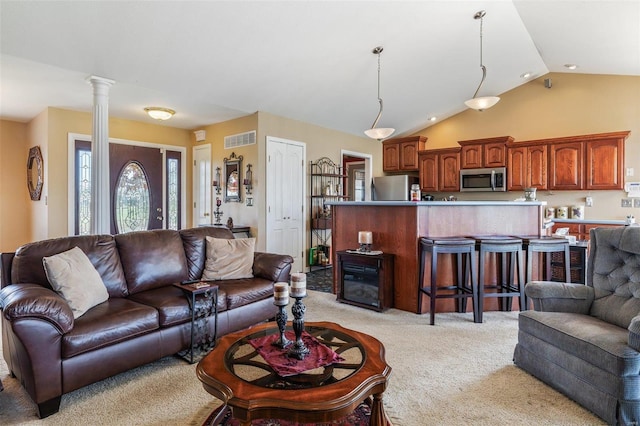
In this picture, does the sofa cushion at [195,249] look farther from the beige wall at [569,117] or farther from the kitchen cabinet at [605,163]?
the kitchen cabinet at [605,163]

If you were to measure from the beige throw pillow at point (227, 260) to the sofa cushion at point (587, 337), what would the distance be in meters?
2.46

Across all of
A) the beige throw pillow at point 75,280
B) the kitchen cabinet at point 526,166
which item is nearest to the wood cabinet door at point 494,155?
the kitchen cabinet at point 526,166

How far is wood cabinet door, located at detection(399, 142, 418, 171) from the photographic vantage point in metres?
7.57

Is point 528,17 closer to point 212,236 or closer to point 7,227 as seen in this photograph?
point 212,236

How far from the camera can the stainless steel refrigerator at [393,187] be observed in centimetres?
731

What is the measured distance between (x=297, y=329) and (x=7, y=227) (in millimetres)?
6360

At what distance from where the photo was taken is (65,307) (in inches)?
85.2

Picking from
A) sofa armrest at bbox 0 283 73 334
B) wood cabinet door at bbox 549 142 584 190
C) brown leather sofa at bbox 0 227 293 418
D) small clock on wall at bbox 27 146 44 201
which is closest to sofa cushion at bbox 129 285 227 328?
brown leather sofa at bbox 0 227 293 418

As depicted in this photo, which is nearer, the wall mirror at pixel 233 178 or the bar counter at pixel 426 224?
the bar counter at pixel 426 224

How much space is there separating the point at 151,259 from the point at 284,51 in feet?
8.78

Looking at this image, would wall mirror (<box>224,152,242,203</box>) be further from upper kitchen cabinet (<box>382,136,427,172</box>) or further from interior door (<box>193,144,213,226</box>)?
Answer: upper kitchen cabinet (<box>382,136,427,172</box>)

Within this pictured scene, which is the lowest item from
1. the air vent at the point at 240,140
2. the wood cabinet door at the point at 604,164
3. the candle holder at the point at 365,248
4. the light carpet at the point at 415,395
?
the light carpet at the point at 415,395

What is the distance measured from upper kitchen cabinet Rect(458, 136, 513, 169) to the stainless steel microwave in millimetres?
103

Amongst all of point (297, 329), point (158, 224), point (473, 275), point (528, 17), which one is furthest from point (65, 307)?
point (528, 17)
